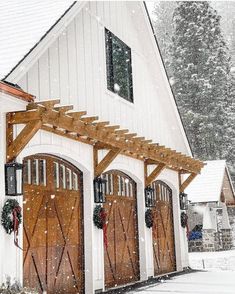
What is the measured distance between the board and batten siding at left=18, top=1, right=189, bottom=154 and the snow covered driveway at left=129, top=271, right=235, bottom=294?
407 cm

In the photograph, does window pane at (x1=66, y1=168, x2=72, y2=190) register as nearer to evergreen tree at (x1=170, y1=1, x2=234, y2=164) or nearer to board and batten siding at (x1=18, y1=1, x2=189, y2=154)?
board and batten siding at (x1=18, y1=1, x2=189, y2=154)

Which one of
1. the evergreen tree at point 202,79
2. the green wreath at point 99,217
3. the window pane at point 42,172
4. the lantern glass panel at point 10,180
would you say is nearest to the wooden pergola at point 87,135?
the lantern glass panel at point 10,180

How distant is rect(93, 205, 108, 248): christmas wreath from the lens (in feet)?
35.4

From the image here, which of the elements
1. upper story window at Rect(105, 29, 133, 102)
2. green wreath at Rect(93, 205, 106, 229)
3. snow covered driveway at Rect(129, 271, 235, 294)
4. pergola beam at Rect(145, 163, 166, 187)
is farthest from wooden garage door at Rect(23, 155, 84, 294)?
pergola beam at Rect(145, 163, 166, 187)

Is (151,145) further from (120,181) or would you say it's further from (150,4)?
(150,4)

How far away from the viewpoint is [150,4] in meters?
61.2

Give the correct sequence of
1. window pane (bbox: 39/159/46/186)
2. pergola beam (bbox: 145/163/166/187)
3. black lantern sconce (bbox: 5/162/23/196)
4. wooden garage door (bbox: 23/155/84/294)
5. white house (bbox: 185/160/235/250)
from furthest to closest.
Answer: white house (bbox: 185/160/235/250), pergola beam (bbox: 145/163/166/187), window pane (bbox: 39/159/46/186), wooden garage door (bbox: 23/155/84/294), black lantern sconce (bbox: 5/162/23/196)

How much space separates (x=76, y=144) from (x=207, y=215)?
49.9 ft

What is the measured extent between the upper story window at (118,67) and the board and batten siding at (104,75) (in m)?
0.24

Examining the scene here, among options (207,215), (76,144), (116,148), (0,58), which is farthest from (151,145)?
(207,215)

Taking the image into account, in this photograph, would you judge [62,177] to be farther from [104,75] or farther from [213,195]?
[213,195]

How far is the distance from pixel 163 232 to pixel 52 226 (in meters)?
6.27

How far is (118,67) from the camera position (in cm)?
1327

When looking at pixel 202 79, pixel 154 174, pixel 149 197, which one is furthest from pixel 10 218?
pixel 202 79
